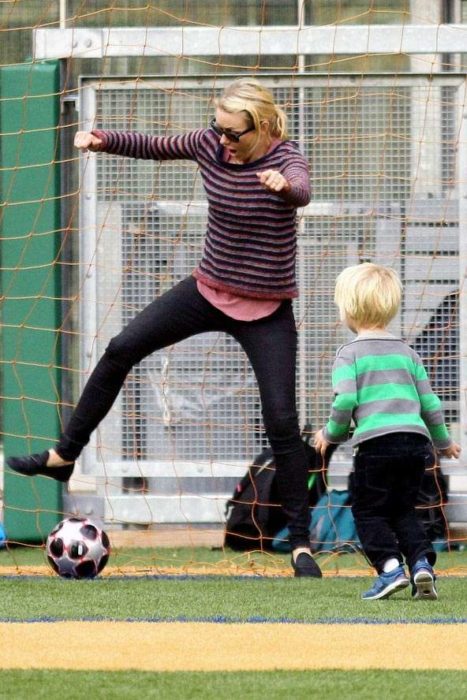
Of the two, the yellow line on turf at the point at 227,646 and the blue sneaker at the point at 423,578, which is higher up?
the yellow line on turf at the point at 227,646

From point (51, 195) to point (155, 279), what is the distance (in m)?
0.65

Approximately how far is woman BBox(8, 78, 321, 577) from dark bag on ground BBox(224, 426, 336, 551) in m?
1.26

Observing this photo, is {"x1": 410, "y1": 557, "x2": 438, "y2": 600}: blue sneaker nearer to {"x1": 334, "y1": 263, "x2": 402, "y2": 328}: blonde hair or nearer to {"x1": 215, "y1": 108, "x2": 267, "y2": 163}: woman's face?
{"x1": 334, "y1": 263, "x2": 402, "y2": 328}: blonde hair

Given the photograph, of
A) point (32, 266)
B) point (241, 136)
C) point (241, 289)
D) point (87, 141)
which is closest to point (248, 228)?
point (241, 289)

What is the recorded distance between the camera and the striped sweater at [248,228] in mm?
5500

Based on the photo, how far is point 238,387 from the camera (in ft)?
23.4

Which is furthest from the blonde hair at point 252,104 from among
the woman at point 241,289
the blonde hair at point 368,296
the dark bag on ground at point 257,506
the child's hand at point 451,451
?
the dark bag on ground at point 257,506

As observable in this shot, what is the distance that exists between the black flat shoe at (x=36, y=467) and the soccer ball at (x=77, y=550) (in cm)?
20

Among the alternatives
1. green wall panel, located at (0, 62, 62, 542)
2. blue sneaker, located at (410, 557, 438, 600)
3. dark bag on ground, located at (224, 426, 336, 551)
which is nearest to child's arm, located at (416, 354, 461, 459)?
blue sneaker, located at (410, 557, 438, 600)

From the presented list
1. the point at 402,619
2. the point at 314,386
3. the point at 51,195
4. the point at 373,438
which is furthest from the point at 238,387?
the point at 402,619

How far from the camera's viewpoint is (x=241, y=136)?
17.9ft

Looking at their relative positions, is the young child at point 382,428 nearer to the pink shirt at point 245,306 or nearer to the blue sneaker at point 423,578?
the blue sneaker at point 423,578

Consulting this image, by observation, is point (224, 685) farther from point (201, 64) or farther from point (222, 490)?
Answer: point (201, 64)

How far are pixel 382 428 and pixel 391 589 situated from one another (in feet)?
1.70
